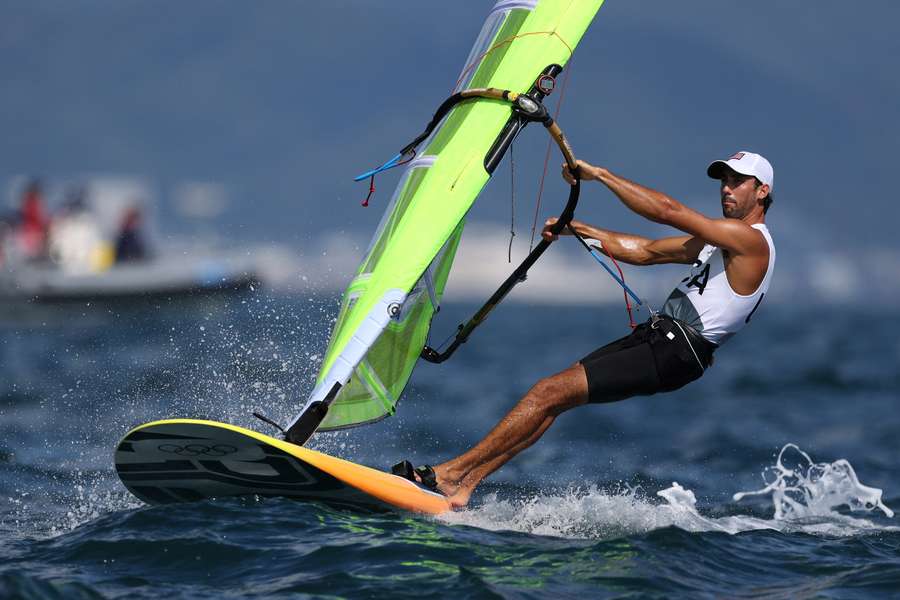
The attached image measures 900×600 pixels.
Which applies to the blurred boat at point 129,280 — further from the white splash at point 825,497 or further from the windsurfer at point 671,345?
the windsurfer at point 671,345

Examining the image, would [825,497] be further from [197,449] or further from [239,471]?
[197,449]

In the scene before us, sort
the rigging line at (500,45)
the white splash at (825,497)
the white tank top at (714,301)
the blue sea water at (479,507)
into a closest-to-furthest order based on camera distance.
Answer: the blue sea water at (479,507), the white tank top at (714,301), the rigging line at (500,45), the white splash at (825,497)

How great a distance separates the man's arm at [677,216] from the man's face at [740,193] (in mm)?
200

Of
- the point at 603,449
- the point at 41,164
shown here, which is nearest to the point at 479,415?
the point at 603,449

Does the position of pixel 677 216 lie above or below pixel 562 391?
above

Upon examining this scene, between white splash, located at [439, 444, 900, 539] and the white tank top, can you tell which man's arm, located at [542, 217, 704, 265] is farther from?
white splash, located at [439, 444, 900, 539]

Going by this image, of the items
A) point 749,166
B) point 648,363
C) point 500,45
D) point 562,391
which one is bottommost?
point 562,391

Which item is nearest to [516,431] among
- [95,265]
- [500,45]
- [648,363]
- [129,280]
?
[648,363]

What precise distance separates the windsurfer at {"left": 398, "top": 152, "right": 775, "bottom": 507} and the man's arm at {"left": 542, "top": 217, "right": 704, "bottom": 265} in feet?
1.35

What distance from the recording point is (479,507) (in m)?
6.73

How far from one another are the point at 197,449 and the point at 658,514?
96.7 inches

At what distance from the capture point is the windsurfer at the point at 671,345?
251 inches

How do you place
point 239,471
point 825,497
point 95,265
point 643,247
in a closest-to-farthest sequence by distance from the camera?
point 239,471 < point 643,247 < point 825,497 < point 95,265

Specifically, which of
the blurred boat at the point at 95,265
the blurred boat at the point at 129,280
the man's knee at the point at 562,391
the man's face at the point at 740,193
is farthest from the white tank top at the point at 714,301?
the blurred boat at the point at 129,280
